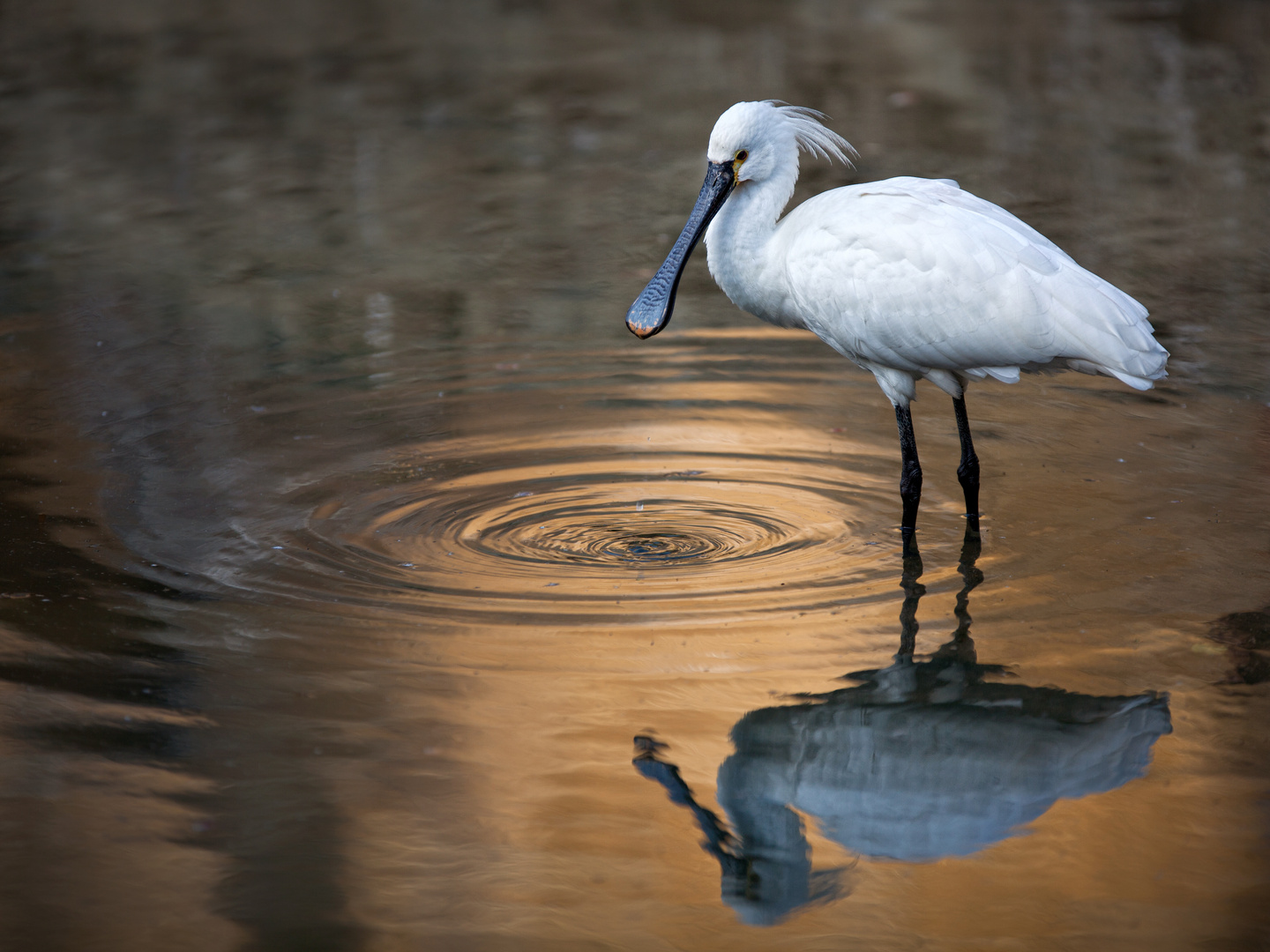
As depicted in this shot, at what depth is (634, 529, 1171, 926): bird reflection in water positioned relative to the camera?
3.70m

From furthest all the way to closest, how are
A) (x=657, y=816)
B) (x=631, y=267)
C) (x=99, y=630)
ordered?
(x=631, y=267)
(x=99, y=630)
(x=657, y=816)

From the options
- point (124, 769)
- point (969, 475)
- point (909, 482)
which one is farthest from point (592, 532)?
point (124, 769)

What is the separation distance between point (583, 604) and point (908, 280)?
1.60 m

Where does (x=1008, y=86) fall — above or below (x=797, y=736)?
above

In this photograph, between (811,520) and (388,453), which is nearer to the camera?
(811,520)

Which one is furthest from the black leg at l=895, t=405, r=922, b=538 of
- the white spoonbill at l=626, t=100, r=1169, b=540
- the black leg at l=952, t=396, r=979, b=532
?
the black leg at l=952, t=396, r=979, b=532

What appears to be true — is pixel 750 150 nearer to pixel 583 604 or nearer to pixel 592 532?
pixel 592 532

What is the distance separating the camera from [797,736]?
4227 millimetres

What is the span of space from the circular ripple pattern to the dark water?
24 millimetres

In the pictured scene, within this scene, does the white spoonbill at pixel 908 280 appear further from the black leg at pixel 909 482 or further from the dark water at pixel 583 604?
the dark water at pixel 583 604

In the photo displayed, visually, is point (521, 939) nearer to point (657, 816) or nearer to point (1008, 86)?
point (657, 816)

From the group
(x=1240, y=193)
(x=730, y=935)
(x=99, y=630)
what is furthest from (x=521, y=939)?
(x=1240, y=193)

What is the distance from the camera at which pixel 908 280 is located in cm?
538

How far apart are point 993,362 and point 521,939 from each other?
9.38ft
